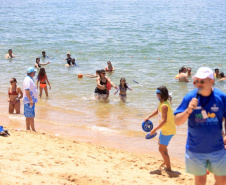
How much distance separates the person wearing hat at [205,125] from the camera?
3.97 meters

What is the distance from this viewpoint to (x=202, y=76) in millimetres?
3902

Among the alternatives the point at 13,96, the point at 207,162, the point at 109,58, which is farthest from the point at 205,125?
the point at 109,58

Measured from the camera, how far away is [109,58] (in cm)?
2264

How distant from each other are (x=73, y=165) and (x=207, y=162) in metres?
2.70

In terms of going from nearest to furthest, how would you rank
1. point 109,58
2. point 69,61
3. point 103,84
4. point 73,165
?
point 73,165
point 103,84
point 69,61
point 109,58

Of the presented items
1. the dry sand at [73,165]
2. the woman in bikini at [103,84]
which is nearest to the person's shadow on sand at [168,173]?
the dry sand at [73,165]

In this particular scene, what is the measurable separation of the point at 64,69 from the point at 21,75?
7.72 feet

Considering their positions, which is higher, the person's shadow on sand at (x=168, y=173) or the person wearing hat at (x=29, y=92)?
the person wearing hat at (x=29, y=92)

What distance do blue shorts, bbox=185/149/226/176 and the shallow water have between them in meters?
3.67

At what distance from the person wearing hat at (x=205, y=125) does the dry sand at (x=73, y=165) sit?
1773mm

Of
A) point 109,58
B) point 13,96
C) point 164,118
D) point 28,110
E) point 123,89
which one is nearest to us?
point 164,118

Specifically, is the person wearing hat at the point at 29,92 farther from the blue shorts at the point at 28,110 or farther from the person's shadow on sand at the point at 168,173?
the person's shadow on sand at the point at 168,173

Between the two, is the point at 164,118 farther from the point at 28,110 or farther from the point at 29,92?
the point at 28,110

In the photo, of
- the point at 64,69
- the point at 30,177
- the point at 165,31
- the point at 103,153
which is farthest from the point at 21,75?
the point at 165,31
